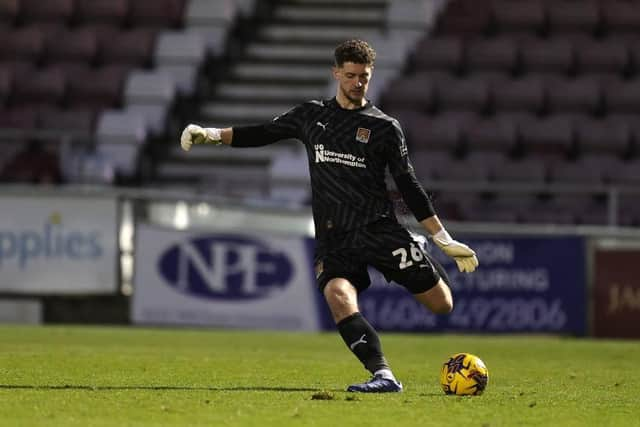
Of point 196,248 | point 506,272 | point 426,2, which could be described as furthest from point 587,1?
point 196,248

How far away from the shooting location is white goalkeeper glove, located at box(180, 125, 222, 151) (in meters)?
8.55

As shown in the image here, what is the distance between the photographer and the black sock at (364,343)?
813 cm

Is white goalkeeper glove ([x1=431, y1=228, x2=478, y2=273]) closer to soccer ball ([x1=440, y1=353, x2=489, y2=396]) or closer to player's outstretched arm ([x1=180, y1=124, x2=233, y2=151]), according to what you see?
soccer ball ([x1=440, y1=353, x2=489, y2=396])

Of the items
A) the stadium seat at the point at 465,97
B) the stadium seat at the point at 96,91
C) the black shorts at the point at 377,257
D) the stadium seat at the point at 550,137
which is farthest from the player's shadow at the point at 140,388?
the stadium seat at the point at 96,91

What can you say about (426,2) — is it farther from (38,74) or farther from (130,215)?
(130,215)

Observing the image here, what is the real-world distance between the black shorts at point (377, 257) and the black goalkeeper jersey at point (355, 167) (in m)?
0.06

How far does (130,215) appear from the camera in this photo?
57.0 feet

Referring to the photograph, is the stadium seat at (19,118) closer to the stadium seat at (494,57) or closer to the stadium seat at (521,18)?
the stadium seat at (494,57)

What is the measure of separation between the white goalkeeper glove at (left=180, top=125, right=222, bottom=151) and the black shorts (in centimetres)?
91

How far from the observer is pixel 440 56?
862 inches

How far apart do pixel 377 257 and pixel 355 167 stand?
533mm

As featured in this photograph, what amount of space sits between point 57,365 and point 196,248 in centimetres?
710

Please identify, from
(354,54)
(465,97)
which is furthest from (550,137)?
(354,54)

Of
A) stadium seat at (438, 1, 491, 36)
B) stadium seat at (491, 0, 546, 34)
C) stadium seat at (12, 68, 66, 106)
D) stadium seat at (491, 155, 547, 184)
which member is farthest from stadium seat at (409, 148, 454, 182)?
stadium seat at (12, 68, 66, 106)
